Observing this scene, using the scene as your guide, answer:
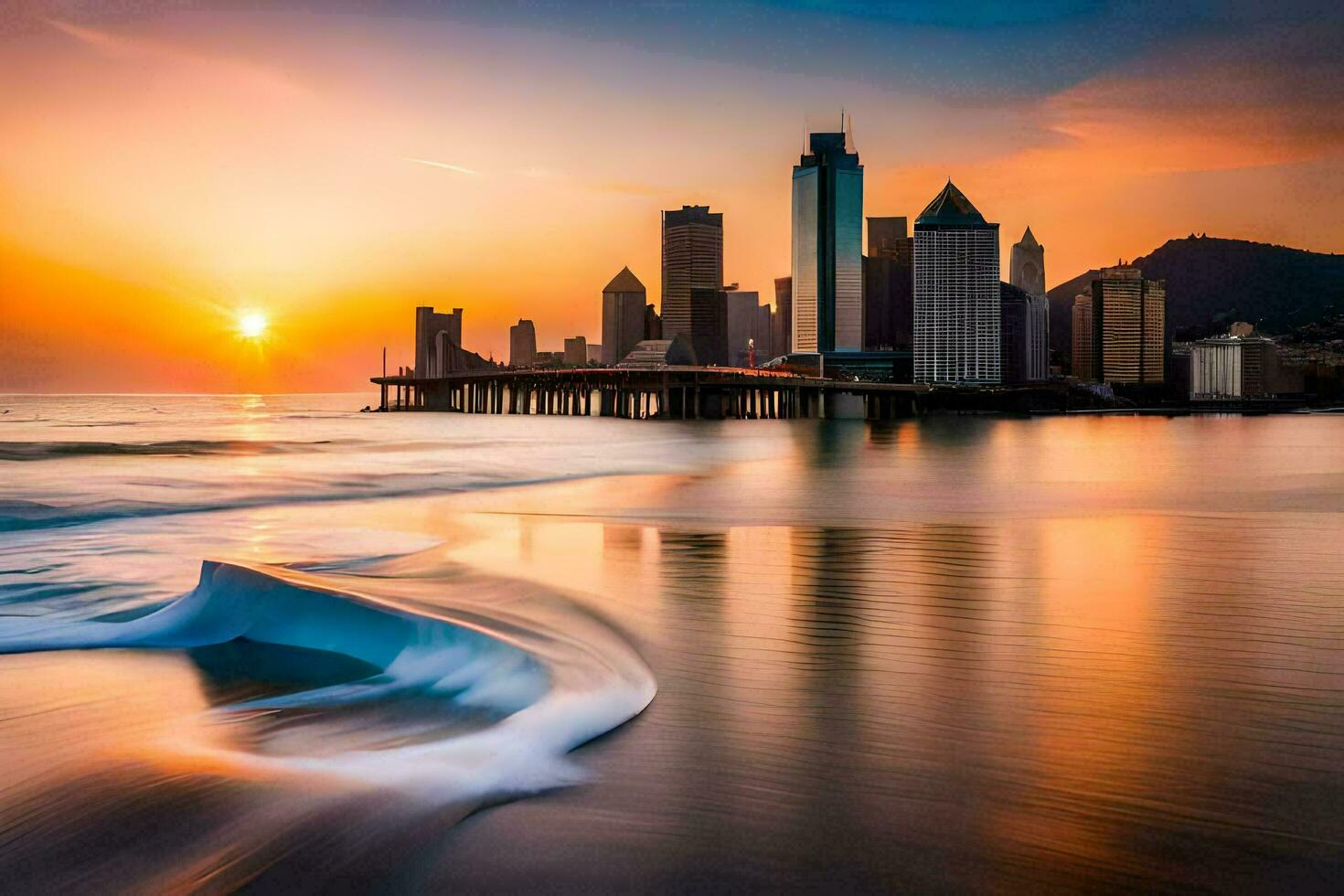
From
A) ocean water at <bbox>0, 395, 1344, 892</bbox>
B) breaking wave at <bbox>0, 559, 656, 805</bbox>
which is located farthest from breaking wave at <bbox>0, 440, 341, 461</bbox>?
breaking wave at <bbox>0, 559, 656, 805</bbox>

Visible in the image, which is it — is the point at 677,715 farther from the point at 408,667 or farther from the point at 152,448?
the point at 152,448

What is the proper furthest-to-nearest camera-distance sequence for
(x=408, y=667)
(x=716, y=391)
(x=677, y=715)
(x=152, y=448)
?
(x=716, y=391) < (x=152, y=448) < (x=408, y=667) < (x=677, y=715)

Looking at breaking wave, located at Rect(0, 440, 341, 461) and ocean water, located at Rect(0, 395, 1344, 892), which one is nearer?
ocean water, located at Rect(0, 395, 1344, 892)

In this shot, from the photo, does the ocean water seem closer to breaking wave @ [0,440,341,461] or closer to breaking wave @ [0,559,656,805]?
breaking wave @ [0,559,656,805]

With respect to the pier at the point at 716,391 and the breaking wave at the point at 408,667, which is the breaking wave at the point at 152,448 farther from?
the pier at the point at 716,391

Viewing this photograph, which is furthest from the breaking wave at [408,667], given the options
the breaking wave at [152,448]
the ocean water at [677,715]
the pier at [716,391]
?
the pier at [716,391]

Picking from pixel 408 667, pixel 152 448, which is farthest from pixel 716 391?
pixel 408 667
